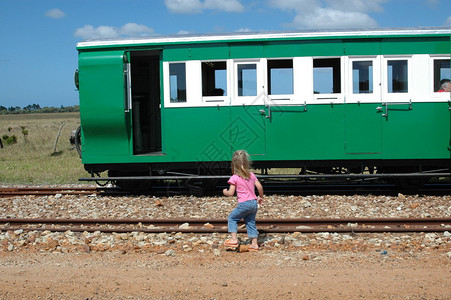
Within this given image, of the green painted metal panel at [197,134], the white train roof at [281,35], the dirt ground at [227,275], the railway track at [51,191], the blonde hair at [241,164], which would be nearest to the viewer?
the dirt ground at [227,275]

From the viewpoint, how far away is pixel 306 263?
6.21 meters

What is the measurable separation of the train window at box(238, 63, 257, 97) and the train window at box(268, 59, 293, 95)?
0.35 m

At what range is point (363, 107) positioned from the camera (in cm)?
1052

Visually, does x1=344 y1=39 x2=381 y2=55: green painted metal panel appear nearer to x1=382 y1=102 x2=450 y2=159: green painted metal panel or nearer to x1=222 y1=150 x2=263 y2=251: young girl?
x1=382 y1=102 x2=450 y2=159: green painted metal panel

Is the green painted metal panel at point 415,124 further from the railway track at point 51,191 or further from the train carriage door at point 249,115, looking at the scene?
the railway track at point 51,191

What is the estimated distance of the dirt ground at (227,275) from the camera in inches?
205

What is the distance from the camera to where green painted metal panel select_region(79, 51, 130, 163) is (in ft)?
35.6

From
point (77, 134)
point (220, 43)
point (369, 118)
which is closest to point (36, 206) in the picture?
point (77, 134)

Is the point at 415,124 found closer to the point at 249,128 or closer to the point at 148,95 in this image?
the point at 249,128

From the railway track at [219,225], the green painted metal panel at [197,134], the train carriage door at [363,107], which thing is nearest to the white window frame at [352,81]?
the train carriage door at [363,107]

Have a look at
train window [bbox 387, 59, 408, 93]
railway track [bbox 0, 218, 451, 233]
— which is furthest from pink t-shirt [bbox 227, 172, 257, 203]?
train window [bbox 387, 59, 408, 93]

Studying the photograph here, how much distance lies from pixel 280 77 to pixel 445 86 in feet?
11.5

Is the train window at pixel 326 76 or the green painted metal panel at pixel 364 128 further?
the train window at pixel 326 76

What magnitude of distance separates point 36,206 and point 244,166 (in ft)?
18.4
